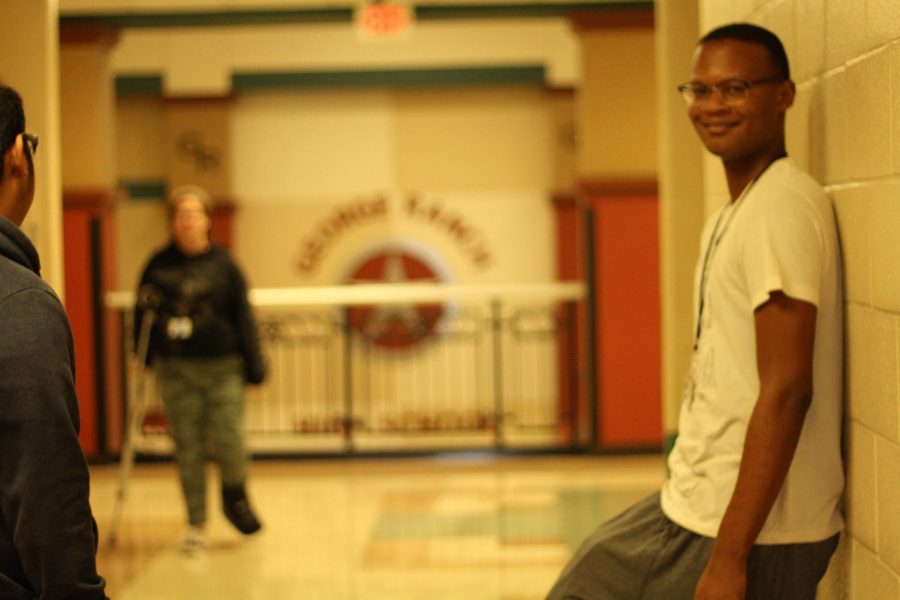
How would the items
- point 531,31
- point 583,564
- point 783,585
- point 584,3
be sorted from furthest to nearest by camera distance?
point 531,31 < point 584,3 < point 583,564 < point 783,585

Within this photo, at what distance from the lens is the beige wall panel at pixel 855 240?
2443mm

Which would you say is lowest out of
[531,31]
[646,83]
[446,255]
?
[446,255]

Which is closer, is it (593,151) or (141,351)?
(141,351)

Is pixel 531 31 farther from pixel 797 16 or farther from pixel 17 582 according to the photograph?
pixel 17 582

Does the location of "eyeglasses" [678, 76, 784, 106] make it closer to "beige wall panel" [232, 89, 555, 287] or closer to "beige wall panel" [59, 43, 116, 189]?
"beige wall panel" [59, 43, 116, 189]

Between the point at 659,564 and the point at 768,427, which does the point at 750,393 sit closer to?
the point at 768,427

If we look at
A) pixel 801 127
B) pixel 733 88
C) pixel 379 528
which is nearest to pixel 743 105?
pixel 733 88

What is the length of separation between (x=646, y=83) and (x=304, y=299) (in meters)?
2.62

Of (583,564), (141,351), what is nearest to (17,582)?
(583,564)

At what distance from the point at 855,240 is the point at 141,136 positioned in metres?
10.8

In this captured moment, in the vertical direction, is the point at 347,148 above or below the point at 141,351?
above

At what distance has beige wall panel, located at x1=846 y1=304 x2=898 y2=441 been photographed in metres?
2.34

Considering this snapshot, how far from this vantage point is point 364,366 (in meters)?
12.7

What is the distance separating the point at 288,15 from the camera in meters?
9.19
